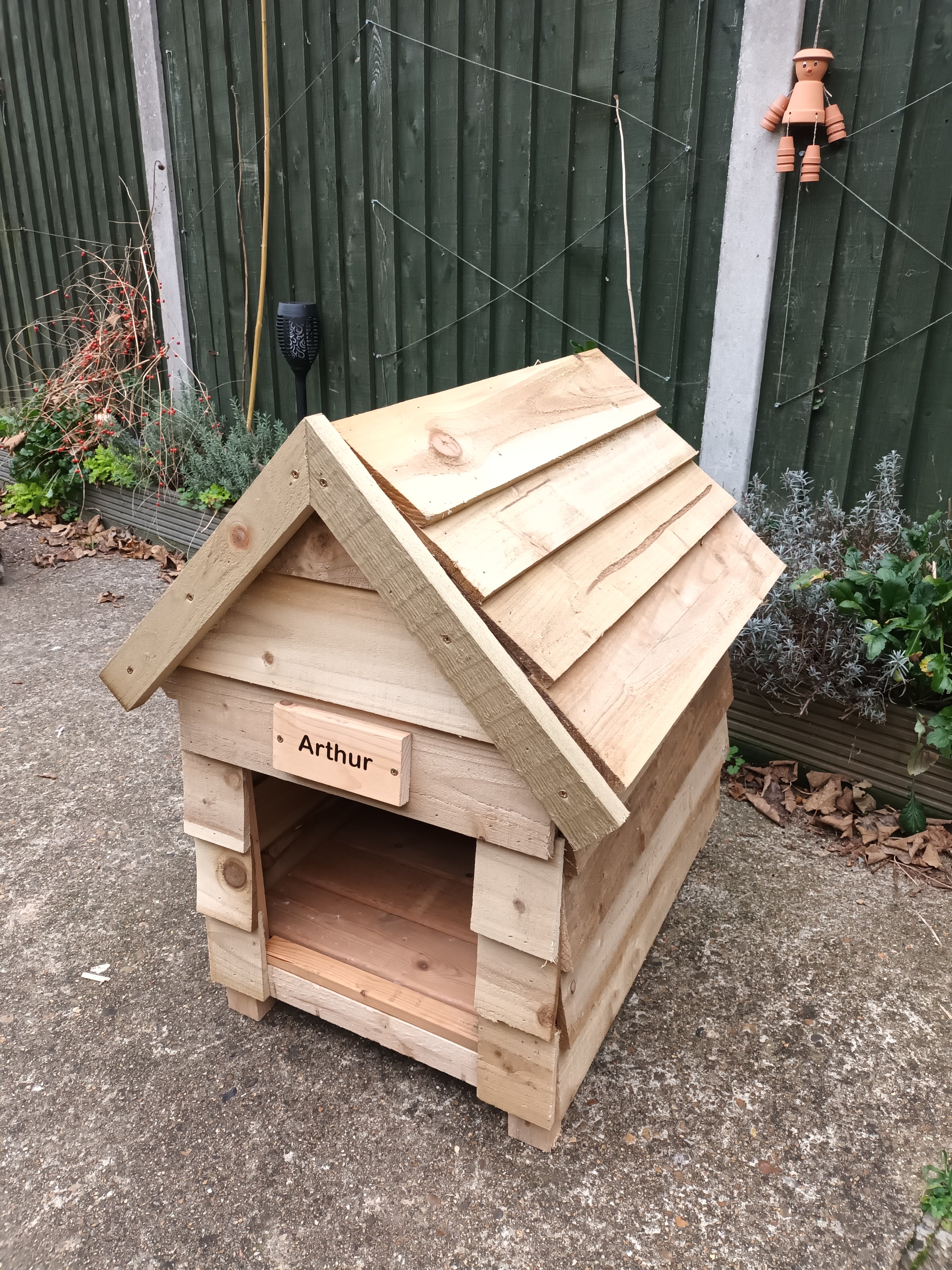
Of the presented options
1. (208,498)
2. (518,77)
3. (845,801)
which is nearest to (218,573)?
(845,801)

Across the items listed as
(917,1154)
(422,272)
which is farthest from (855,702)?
(422,272)

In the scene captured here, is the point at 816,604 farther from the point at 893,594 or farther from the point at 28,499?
the point at 28,499

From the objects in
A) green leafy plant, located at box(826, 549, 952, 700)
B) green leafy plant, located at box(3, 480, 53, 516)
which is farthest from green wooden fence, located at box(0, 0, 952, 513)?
green leafy plant, located at box(3, 480, 53, 516)

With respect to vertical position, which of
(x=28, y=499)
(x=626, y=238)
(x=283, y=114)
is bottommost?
(x=28, y=499)

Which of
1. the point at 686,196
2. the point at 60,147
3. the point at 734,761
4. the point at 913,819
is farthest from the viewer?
the point at 60,147

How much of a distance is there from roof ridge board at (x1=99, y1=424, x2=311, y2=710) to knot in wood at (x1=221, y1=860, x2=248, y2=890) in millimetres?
441

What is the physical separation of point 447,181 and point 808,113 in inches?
76.9

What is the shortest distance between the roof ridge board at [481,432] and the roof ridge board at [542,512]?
0.02 metres

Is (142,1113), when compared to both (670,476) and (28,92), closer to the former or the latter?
(670,476)

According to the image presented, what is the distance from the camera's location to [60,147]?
21.7 ft

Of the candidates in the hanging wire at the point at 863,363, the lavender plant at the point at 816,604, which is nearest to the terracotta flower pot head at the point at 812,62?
the hanging wire at the point at 863,363

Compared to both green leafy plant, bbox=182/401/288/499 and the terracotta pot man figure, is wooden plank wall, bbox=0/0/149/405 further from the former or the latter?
the terracotta pot man figure

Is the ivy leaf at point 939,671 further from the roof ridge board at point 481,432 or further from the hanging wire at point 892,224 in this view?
the hanging wire at point 892,224

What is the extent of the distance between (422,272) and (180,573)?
3719 millimetres
